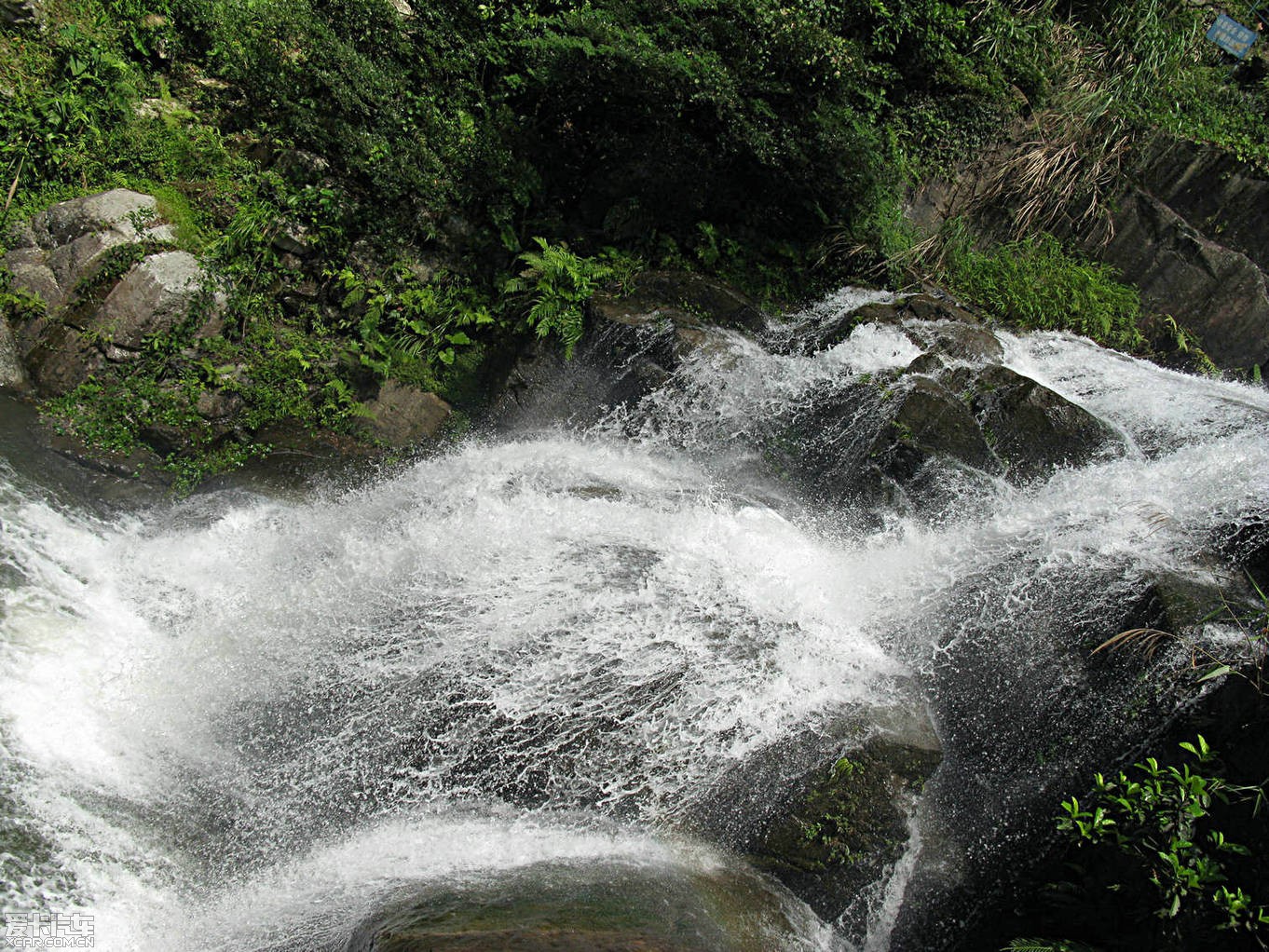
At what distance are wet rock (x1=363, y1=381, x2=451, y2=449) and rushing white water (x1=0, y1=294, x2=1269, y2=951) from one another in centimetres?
110

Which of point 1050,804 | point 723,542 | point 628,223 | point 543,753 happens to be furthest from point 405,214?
point 1050,804

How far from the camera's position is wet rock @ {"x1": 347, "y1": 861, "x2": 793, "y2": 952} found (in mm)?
3121

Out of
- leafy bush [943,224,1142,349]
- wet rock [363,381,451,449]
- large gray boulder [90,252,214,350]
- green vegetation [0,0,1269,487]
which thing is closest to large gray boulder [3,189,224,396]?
large gray boulder [90,252,214,350]

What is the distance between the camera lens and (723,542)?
5.32 metres

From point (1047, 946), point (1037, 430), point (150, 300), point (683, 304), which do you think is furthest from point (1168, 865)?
point (150, 300)

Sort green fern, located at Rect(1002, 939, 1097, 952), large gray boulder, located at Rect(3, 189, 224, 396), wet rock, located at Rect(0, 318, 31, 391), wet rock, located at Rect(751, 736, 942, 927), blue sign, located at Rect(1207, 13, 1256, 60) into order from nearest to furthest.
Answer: green fern, located at Rect(1002, 939, 1097, 952) < wet rock, located at Rect(751, 736, 942, 927) < wet rock, located at Rect(0, 318, 31, 391) < large gray boulder, located at Rect(3, 189, 224, 396) < blue sign, located at Rect(1207, 13, 1256, 60)

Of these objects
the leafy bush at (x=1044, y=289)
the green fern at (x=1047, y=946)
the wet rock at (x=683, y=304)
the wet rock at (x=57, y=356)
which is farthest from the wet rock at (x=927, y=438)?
the wet rock at (x=57, y=356)

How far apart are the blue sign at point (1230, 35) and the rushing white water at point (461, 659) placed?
4.78 metres

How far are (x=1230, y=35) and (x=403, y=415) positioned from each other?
376 inches

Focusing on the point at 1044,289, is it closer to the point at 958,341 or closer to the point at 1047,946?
the point at 958,341

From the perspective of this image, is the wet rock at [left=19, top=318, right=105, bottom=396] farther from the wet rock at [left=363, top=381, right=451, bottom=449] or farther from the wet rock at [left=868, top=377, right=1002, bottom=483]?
the wet rock at [left=868, top=377, right=1002, bottom=483]

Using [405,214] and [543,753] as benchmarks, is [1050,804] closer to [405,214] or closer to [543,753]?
[543,753]

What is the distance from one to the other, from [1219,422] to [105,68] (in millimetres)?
10190

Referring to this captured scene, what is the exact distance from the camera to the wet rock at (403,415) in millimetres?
7125
